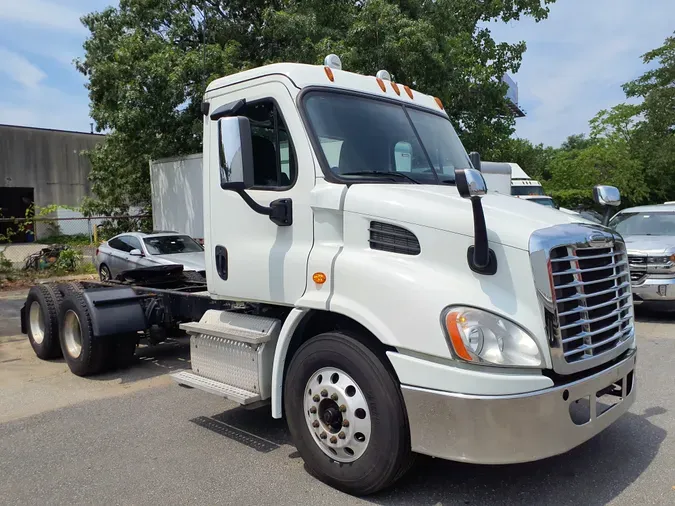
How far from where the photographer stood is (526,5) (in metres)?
22.0

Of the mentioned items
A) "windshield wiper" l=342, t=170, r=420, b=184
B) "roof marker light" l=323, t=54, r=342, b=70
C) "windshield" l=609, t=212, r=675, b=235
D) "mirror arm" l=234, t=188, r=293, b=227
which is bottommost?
"windshield" l=609, t=212, r=675, b=235

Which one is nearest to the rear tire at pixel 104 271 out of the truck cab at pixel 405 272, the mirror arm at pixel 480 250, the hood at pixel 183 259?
the hood at pixel 183 259

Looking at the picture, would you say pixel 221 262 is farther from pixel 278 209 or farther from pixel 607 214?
pixel 607 214

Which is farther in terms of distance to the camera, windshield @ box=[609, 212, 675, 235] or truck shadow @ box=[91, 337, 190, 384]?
windshield @ box=[609, 212, 675, 235]

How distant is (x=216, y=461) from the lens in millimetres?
4434

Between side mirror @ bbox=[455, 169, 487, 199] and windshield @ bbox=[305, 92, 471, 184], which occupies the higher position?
windshield @ bbox=[305, 92, 471, 184]

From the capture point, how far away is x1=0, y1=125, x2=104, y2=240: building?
3412cm

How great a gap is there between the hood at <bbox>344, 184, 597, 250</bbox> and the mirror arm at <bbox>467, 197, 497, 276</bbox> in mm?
112

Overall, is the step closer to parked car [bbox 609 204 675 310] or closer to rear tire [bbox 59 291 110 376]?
rear tire [bbox 59 291 110 376]

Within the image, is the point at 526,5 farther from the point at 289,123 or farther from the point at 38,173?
the point at 38,173

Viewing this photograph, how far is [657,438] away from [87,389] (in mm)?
5432

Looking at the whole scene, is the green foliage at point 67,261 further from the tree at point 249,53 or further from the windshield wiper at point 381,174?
the windshield wiper at point 381,174

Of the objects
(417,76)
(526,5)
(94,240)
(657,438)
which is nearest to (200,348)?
(657,438)

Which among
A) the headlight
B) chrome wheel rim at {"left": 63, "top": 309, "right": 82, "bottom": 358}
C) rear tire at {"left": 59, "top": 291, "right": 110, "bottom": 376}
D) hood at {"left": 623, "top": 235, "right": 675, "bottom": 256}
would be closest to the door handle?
the headlight
